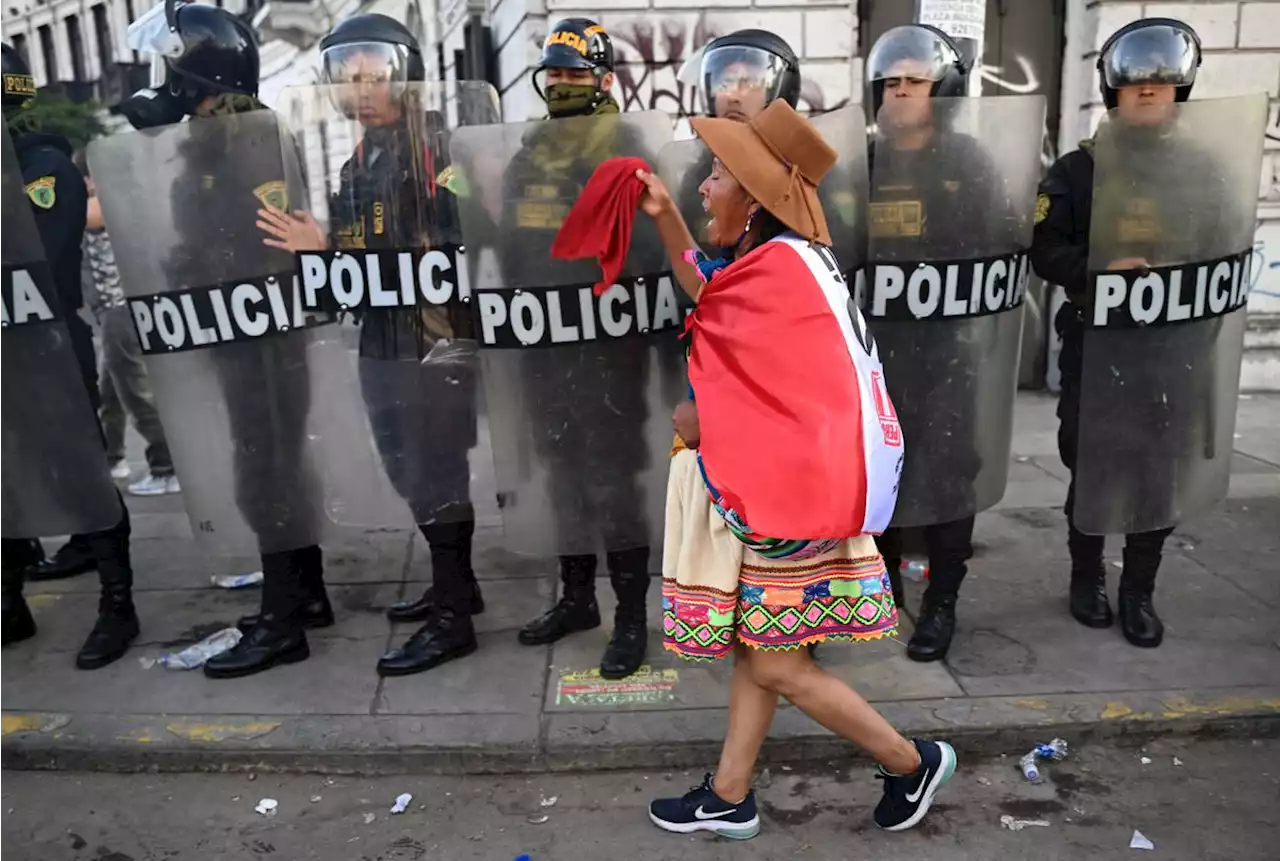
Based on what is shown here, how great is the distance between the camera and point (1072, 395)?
3.53 metres

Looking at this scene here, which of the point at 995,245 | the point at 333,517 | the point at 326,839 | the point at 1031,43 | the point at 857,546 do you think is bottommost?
the point at 326,839

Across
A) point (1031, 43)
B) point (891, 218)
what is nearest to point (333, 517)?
point (891, 218)

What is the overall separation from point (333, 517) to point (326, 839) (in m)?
1.11

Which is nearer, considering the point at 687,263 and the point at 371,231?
the point at 687,263

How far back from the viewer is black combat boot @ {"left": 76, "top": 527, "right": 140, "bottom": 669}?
352cm

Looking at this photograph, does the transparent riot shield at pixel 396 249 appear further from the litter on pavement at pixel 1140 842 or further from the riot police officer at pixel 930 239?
the litter on pavement at pixel 1140 842

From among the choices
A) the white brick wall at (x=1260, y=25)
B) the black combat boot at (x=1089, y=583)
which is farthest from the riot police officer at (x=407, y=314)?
the white brick wall at (x=1260, y=25)

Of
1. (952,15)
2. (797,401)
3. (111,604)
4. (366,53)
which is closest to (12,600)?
(111,604)

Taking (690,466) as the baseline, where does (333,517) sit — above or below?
below

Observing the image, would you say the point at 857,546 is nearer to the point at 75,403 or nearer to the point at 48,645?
the point at 75,403

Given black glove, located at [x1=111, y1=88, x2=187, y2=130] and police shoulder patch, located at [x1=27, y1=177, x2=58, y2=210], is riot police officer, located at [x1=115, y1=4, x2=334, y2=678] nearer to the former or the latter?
black glove, located at [x1=111, y1=88, x2=187, y2=130]

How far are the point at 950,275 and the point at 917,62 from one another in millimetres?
687

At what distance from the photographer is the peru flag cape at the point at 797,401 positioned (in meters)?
2.03

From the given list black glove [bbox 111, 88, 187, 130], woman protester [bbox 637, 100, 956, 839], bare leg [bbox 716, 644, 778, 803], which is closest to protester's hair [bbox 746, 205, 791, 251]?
woman protester [bbox 637, 100, 956, 839]
